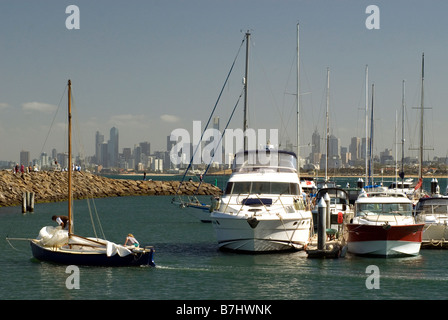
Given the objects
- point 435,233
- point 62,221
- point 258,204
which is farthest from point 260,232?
point 435,233

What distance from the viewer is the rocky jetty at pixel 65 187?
3152 inches

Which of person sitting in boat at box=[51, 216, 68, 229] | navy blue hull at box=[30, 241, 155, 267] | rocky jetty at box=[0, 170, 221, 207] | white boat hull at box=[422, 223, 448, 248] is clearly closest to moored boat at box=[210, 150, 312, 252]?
navy blue hull at box=[30, 241, 155, 267]

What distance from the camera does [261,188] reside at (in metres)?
35.3

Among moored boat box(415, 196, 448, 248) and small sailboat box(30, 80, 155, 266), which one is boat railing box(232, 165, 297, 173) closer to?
moored boat box(415, 196, 448, 248)

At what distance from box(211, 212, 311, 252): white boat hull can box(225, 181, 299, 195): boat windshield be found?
2.52m

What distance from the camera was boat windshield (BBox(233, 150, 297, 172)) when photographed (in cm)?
3816

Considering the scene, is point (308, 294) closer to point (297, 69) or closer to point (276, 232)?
point (276, 232)

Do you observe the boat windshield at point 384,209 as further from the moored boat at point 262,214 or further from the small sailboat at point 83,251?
the small sailboat at point 83,251

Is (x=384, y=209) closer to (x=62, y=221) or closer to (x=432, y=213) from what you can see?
(x=432, y=213)

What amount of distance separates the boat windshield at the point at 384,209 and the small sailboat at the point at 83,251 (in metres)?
11.1

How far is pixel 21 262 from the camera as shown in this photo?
32.1 meters

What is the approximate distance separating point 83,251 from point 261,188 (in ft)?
33.5
